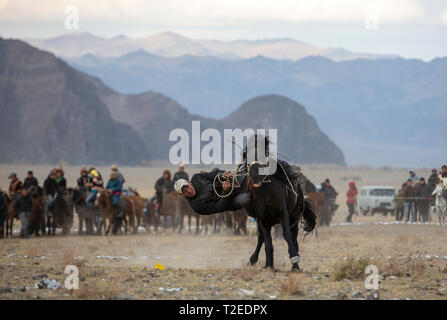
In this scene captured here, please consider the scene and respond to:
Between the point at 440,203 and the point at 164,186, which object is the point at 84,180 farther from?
the point at 440,203

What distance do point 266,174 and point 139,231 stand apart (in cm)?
1734

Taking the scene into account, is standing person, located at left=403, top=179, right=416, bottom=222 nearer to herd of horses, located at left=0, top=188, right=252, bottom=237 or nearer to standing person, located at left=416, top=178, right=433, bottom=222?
standing person, located at left=416, top=178, right=433, bottom=222

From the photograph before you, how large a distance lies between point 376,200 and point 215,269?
95.4 ft

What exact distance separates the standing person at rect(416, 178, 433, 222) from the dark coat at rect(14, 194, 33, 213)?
1516cm

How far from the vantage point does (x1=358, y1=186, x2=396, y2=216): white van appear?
41781 mm

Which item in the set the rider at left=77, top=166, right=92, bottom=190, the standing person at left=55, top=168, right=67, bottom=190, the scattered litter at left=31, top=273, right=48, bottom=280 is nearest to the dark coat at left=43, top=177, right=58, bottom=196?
the standing person at left=55, top=168, right=67, bottom=190

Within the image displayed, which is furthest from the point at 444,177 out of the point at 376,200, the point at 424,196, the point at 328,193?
the point at 376,200

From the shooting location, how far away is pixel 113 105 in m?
160

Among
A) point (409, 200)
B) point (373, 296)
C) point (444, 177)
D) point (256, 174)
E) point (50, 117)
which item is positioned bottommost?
point (373, 296)

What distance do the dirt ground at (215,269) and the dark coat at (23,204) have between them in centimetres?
110

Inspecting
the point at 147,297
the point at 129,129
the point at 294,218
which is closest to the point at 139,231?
the point at 294,218

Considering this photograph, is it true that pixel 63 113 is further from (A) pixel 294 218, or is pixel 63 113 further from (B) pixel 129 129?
(A) pixel 294 218

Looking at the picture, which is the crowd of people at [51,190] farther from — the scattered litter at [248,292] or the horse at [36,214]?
the scattered litter at [248,292]

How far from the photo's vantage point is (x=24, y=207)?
24.8 meters
